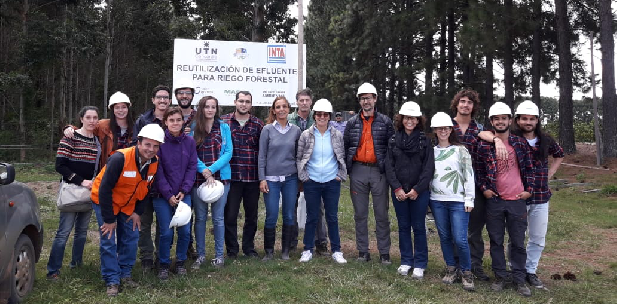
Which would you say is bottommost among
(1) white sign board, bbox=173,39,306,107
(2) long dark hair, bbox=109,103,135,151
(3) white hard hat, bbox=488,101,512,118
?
(2) long dark hair, bbox=109,103,135,151

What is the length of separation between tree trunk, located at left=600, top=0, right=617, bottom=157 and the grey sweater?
50.1ft

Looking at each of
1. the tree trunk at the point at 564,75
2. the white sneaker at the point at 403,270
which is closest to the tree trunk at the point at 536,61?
the tree trunk at the point at 564,75

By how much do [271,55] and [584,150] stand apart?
1725 centimetres

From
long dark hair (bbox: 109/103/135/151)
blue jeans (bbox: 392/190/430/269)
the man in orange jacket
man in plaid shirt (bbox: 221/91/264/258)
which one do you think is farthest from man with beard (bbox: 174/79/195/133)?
blue jeans (bbox: 392/190/430/269)

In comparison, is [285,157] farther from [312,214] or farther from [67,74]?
[67,74]

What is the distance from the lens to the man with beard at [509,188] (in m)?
5.08

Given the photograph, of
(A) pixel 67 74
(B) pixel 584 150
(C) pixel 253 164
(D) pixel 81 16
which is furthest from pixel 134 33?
(C) pixel 253 164

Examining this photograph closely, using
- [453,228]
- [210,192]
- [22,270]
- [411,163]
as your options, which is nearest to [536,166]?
[453,228]

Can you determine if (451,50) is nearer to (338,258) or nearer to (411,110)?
(411,110)

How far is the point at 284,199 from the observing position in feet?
20.1

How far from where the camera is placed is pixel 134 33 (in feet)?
108

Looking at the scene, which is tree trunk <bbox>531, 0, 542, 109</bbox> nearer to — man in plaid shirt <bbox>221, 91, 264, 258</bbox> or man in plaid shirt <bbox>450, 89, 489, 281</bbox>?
man in plaid shirt <bbox>450, 89, 489, 281</bbox>

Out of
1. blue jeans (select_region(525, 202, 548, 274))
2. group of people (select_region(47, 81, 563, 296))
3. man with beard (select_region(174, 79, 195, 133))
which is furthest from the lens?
man with beard (select_region(174, 79, 195, 133))

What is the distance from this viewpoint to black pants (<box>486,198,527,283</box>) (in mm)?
5094
